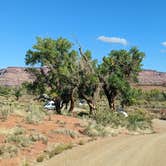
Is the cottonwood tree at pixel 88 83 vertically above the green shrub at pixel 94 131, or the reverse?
the cottonwood tree at pixel 88 83

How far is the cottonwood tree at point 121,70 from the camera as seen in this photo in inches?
1850

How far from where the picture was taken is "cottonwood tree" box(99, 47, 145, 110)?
1850 inches

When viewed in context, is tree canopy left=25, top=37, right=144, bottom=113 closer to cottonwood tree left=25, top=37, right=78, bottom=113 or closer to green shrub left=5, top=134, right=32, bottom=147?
cottonwood tree left=25, top=37, right=78, bottom=113

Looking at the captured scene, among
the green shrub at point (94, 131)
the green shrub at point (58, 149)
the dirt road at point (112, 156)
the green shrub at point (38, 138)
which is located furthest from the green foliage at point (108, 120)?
the green shrub at point (58, 149)

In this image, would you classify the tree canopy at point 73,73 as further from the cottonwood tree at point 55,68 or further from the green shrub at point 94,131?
the green shrub at point 94,131

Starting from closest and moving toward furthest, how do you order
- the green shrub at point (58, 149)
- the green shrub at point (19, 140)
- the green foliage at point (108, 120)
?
1. the green shrub at point (58, 149)
2. the green shrub at point (19, 140)
3. the green foliage at point (108, 120)

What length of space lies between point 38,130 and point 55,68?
60.2 feet

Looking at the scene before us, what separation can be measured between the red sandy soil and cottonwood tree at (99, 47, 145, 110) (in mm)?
13957

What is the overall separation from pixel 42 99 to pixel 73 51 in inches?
241

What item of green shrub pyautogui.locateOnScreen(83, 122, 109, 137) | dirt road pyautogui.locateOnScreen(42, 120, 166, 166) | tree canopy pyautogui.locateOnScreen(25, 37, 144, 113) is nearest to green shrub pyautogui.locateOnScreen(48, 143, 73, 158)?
dirt road pyautogui.locateOnScreen(42, 120, 166, 166)

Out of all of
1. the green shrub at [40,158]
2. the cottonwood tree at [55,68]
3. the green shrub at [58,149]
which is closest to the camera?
the green shrub at [40,158]

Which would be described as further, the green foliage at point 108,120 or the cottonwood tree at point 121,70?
the cottonwood tree at point 121,70

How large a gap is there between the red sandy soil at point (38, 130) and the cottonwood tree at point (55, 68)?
10.1 m

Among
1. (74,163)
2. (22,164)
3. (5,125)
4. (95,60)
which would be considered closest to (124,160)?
(74,163)
